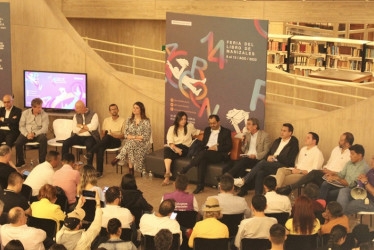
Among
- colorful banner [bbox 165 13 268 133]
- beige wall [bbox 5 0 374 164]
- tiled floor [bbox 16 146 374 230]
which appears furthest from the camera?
beige wall [bbox 5 0 374 164]

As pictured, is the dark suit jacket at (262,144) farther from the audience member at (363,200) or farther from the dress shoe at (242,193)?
the audience member at (363,200)

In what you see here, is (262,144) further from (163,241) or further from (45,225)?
(163,241)

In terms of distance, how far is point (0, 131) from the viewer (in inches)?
471

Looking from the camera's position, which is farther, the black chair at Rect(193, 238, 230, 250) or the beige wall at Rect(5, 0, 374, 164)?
the beige wall at Rect(5, 0, 374, 164)

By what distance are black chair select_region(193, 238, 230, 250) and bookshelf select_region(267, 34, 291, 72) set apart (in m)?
11.6

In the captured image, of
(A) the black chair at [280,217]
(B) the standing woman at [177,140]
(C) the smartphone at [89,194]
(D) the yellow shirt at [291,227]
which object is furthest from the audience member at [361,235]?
→ (B) the standing woman at [177,140]

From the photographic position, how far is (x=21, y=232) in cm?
655

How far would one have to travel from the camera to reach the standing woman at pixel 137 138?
11055 mm

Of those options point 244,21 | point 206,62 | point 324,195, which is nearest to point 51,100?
point 206,62

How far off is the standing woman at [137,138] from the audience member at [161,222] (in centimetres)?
416

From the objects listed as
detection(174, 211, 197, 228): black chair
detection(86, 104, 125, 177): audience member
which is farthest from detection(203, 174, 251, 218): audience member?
detection(86, 104, 125, 177): audience member

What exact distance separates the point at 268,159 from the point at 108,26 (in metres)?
8.00

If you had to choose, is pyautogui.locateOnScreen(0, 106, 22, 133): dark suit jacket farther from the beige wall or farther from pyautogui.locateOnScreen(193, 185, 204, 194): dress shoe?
pyautogui.locateOnScreen(193, 185, 204, 194): dress shoe

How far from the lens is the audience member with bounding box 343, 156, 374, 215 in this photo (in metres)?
8.59
